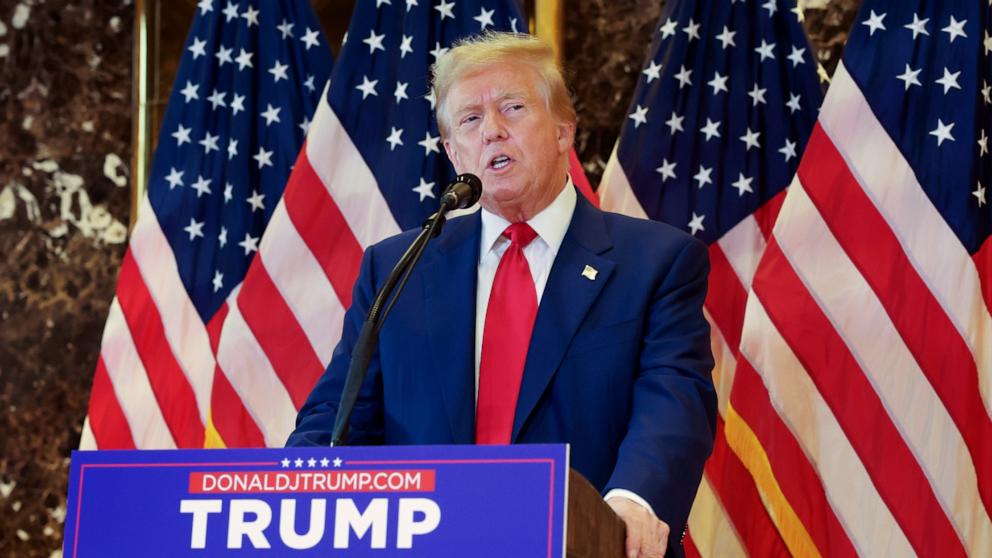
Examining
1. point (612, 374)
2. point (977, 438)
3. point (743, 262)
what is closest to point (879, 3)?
point (743, 262)

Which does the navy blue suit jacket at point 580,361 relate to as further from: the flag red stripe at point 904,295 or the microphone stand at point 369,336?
the flag red stripe at point 904,295

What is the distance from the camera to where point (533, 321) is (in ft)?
8.52

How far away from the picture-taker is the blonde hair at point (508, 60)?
9.22 ft

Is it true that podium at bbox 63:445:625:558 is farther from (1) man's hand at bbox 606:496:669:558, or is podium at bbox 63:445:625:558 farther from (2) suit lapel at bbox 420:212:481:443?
(2) suit lapel at bbox 420:212:481:443

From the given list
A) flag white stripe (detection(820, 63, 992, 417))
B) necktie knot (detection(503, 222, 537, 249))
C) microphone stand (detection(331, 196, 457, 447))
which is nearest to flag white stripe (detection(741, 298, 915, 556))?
flag white stripe (detection(820, 63, 992, 417))

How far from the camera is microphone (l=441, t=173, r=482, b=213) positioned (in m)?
2.24

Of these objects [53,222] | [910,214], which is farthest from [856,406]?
[53,222]

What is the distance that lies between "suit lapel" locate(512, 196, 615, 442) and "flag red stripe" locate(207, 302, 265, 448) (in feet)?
5.37

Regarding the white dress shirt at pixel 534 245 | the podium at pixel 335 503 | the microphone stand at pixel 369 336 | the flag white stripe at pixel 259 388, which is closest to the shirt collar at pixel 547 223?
the white dress shirt at pixel 534 245

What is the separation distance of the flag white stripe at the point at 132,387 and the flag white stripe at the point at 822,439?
71.2 inches

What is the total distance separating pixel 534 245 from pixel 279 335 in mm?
1515

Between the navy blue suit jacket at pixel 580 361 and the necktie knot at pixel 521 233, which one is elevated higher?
the necktie knot at pixel 521 233

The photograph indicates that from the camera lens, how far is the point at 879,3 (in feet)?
11.9

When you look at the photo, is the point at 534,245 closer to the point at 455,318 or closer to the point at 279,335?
the point at 455,318
